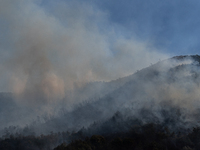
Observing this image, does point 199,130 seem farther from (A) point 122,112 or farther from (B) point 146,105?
(A) point 122,112

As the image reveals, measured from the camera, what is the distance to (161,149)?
75.6 metres

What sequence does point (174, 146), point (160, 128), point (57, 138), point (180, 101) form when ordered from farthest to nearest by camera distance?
point (180, 101) < point (57, 138) < point (160, 128) < point (174, 146)

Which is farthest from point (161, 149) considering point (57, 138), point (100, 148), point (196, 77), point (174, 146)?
point (196, 77)

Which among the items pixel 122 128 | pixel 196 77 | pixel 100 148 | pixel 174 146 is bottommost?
pixel 174 146

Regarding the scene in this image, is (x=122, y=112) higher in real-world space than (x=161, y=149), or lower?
higher

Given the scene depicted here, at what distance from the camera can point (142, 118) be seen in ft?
515

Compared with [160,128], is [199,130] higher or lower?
lower

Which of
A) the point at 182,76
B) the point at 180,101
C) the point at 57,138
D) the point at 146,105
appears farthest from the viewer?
the point at 182,76

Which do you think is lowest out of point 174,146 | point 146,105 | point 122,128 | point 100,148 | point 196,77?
point 174,146

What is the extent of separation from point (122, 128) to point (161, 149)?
246 ft

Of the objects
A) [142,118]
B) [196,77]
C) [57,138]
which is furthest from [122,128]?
[196,77]

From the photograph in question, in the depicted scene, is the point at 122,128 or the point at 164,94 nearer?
the point at 122,128

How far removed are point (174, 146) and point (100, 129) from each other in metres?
90.3

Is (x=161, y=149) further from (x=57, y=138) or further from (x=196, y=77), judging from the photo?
(x=196, y=77)
